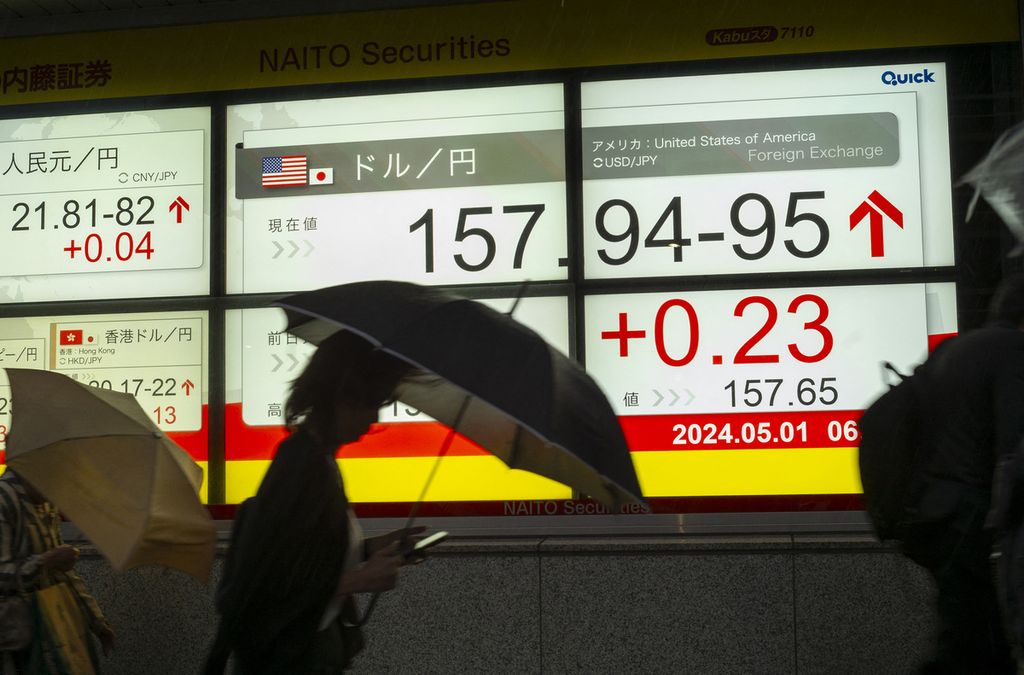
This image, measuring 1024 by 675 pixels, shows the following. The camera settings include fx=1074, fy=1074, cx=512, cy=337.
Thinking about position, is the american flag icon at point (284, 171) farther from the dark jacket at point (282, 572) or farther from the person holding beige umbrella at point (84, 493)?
the dark jacket at point (282, 572)

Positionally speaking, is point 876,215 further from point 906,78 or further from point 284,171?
point 284,171

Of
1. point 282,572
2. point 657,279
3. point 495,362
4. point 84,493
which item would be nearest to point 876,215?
point 657,279

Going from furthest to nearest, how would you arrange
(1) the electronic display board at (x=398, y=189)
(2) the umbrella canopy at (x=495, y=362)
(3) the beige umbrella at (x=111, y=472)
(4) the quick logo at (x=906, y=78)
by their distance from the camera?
(1) the electronic display board at (x=398, y=189)
(4) the quick logo at (x=906, y=78)
(3) the beige umbrella at (x=111, y=472)
(2) the umbrella canopy at (x=495, y=362)

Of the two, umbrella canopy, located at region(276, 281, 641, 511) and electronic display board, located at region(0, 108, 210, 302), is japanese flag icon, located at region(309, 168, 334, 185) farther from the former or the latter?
umbrella canopy, located at region(276, 281, 641, 511)

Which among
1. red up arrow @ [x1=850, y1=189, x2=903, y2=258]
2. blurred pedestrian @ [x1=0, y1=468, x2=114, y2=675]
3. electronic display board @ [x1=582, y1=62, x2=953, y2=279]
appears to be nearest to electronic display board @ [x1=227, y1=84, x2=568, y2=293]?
electronic display board @ [x1=582, y1=62, x2=953, y2=279]

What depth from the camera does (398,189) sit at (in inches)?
247

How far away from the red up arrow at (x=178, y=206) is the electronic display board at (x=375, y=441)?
69cm

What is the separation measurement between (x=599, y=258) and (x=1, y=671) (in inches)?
142

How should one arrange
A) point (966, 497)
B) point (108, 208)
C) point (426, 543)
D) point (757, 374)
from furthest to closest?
point (108, 208), point (757, 374), point (966, 497), point (426, 543)

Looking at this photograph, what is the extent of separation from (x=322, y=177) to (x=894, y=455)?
370cm

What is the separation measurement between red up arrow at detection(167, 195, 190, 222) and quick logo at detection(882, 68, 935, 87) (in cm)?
411

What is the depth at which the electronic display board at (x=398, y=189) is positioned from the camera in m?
6.16

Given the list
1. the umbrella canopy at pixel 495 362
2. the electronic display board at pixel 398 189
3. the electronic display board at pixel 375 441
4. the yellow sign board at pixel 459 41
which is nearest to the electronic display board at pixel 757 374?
the electronic display board at pixel 375 441

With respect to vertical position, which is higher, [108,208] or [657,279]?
[108,208]
